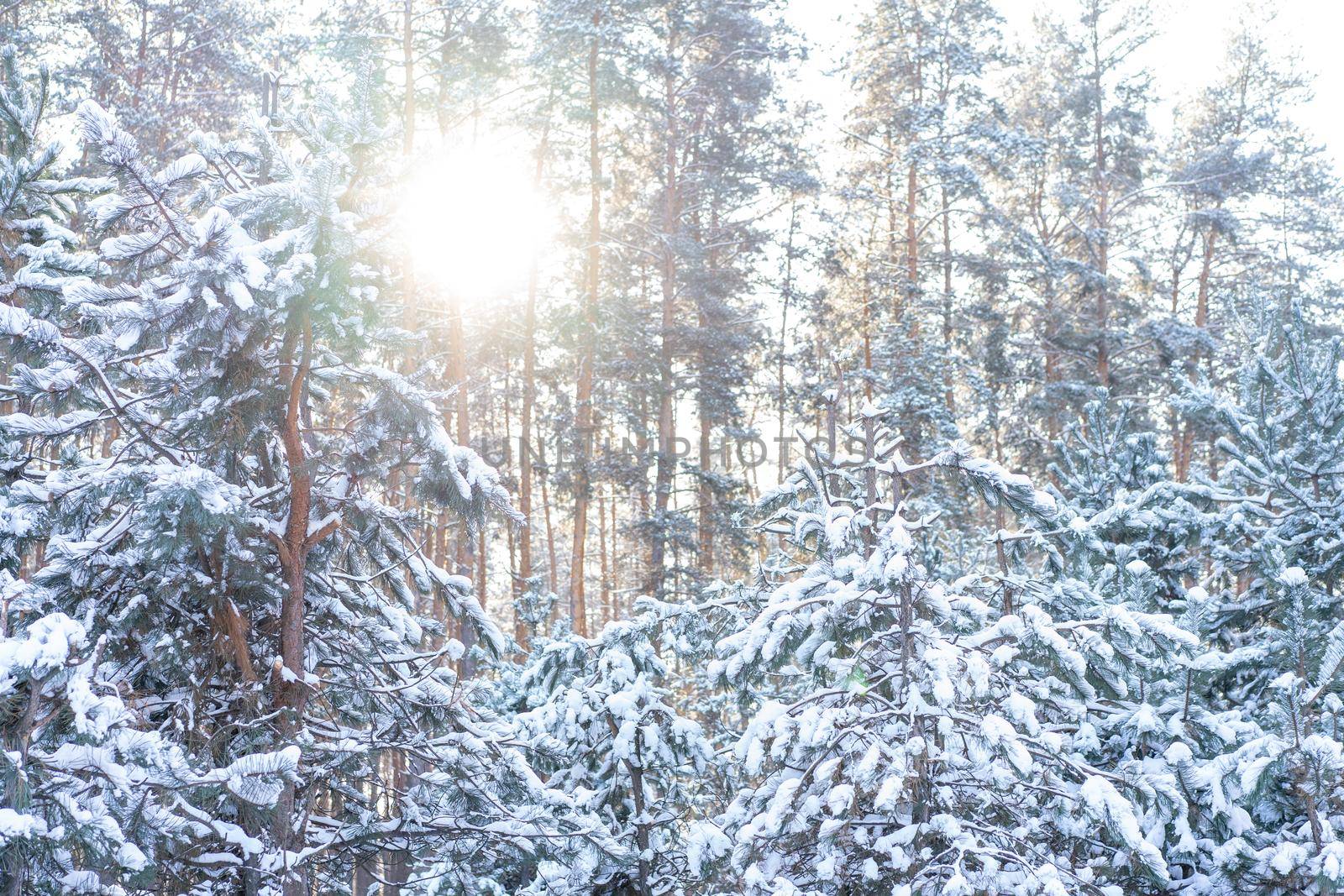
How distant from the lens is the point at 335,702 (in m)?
7.18

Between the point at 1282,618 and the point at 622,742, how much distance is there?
492 centimetres

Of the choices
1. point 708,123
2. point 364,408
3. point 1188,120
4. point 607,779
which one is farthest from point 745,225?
point 364,408

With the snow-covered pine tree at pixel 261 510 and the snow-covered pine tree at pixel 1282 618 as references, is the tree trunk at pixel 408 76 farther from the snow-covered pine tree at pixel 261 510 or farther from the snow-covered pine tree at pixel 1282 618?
the snow-covered pine tree at pixel 1282 618

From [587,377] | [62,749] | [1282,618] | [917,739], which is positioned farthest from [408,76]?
[917,739]

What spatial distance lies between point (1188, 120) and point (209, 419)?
25311 mm

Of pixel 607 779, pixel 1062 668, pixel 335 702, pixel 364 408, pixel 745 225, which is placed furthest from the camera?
pixel 745 225

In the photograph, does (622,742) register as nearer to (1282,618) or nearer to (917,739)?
(917,739)

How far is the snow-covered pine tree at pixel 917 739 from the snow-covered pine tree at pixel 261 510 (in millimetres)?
2030

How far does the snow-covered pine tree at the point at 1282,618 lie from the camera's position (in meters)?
5.08

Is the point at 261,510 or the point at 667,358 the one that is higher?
the point at 667,358

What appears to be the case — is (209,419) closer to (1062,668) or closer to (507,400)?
(1062,668)

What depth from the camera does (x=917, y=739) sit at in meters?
4.60

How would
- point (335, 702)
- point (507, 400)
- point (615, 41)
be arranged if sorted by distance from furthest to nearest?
point (507, 400), point (615, 41), point (335, 702)

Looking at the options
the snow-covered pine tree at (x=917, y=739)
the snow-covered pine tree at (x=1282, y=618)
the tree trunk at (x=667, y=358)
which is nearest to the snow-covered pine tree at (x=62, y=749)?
the snow-covered pine tree at (x=917, y=739)
